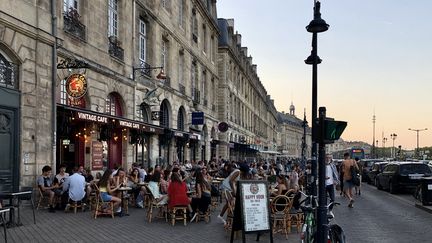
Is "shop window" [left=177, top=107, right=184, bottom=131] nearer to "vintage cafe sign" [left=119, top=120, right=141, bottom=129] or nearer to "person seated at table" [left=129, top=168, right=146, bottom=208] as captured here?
"vintage cafe sign" [left=119, top=120, right=141, bottom=129]

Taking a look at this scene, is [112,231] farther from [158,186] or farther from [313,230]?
[313,230]

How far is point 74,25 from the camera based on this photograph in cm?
1673

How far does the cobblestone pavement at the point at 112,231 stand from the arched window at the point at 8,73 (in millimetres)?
3468

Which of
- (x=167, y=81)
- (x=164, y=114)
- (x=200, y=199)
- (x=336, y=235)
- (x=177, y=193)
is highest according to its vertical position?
(x=167, y=81)

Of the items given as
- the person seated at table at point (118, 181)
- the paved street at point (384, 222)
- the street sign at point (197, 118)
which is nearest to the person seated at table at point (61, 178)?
Answer: the person seated at table at point (118, 181)

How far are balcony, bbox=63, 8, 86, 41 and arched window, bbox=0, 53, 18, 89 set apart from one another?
315 cm

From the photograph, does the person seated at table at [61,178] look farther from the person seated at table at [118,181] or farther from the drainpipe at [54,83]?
the person seated at table at [118,181]

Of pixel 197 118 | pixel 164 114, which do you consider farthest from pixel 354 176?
pixel 197 118

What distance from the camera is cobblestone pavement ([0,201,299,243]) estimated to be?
30.8 feet

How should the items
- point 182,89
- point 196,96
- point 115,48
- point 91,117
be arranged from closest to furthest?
point 91,117 → point 115,48 → point 182,89 → point 196,96

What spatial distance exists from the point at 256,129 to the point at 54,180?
63.8 meters

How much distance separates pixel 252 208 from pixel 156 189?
17.0 ft

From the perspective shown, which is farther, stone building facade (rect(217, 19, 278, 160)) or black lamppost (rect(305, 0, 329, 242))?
stone building facade (rect(217, 19, 278, 160))

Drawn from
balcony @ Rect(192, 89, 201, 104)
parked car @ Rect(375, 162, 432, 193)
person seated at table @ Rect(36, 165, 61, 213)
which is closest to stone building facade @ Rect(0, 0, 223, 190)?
person seated at table @ Rect(36, 165, 61, 213)
